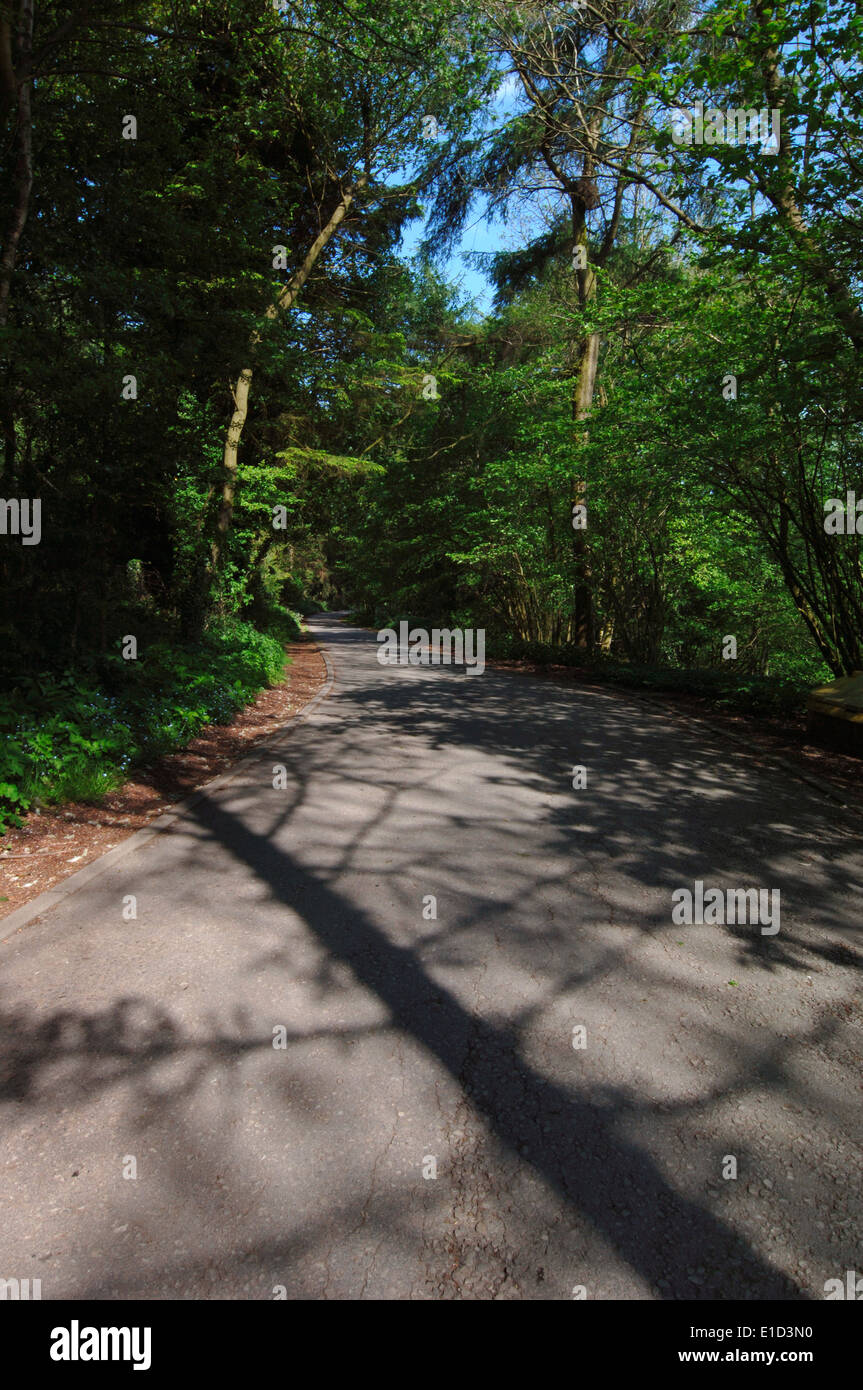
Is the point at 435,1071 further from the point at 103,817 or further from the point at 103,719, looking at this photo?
the point at 103,719

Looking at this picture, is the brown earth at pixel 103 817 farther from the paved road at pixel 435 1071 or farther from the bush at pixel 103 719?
the paved road at pixel 435 1071

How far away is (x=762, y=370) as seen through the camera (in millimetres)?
6723

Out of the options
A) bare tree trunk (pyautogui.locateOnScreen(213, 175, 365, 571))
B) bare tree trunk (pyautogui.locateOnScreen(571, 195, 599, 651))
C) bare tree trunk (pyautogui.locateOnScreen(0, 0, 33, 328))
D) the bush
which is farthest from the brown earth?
bare tree trunk (pyautogui.locateOnScreen(571, 195, 599, 651))

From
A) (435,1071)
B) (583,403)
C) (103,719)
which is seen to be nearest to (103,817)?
(103,719)

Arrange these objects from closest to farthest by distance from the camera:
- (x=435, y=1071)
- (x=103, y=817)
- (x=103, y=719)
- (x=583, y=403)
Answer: (x=435, y=1071) < (x=103, y=817) < (x=103, y=719) < (x=583, y=403)

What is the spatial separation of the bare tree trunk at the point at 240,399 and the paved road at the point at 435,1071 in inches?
321

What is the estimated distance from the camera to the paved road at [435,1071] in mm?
1896

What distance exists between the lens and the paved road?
74.7 inches

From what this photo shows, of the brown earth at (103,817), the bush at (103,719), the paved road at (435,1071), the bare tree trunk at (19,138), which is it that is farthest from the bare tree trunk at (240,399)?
the paved road at (435,1071)

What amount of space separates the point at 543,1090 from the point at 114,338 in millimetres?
7674

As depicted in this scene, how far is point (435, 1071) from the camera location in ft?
8.54

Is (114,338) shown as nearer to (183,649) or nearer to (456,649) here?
(183,649)

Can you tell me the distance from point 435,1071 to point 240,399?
12790 mm

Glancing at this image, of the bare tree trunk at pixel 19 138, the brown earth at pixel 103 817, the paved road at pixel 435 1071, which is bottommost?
the paved road at pixel 435 1071
